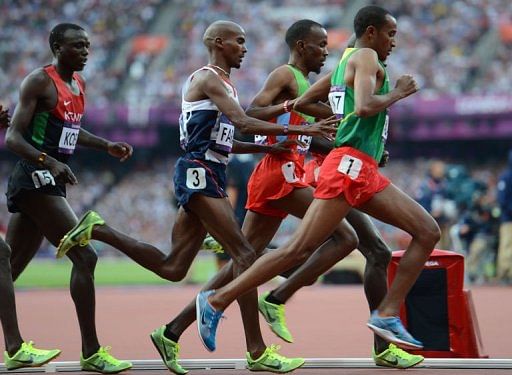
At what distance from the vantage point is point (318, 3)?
40.2 meters

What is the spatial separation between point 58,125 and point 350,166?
7.85ft

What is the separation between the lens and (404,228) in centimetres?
716

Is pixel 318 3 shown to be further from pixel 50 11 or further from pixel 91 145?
pixel 91 145

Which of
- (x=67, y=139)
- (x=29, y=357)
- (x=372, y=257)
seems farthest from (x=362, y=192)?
(x=29, y=357)

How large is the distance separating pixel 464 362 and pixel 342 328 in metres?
4.11

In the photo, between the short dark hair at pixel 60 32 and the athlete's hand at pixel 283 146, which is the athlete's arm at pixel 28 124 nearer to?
the short dark hair at pixel 60 32

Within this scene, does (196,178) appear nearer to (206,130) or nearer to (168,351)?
(206,130)

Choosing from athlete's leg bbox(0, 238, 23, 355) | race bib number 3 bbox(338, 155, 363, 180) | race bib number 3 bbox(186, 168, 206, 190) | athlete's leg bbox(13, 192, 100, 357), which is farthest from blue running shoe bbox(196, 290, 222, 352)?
athlete's leg bbox(0, 238, 23, 355)

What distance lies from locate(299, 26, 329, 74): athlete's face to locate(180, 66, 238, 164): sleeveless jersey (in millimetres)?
1182

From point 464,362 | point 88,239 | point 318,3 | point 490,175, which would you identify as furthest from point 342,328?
point 318,3

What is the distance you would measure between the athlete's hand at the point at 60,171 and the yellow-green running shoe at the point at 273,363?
1.83 m

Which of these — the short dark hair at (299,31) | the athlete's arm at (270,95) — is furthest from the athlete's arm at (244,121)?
the short dark hair at (299,31)

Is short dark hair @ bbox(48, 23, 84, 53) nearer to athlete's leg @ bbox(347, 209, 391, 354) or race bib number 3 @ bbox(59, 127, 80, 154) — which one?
race bib number 3 @ bbox(59, 127, 80, 154)

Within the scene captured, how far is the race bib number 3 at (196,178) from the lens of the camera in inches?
292
